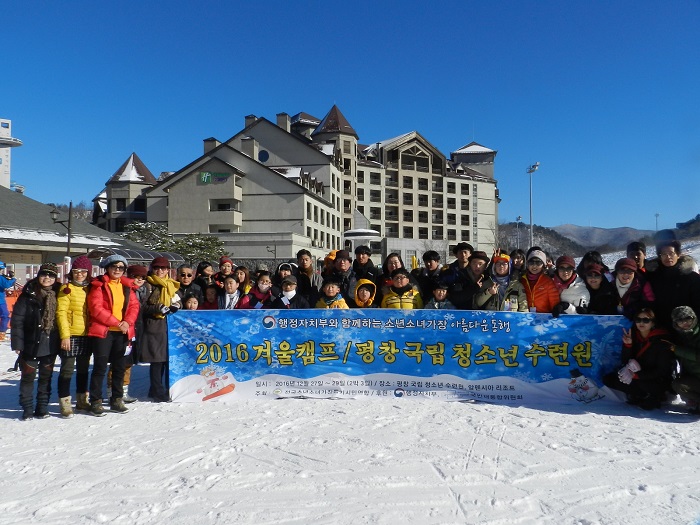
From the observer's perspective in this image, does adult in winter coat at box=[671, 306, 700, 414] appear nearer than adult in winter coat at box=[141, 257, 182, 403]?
Yes

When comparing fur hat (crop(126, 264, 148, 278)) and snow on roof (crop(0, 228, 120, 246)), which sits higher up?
snow on roof (crop(0, 228, 120, 246))

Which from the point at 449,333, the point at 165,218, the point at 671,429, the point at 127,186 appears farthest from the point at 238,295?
the point at 127,186

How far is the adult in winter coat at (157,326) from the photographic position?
5.96 metres

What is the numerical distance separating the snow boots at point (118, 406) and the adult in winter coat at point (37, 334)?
0.66 m

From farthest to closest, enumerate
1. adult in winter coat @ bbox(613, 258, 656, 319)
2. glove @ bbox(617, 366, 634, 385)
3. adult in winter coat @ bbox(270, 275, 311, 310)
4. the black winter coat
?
1. adult in winter coat @ bbox(270, 275, 311, 310)
2. adult in winter coat @ bbox(613, 258, 656, 319)
3. glove @ bbox(617, 366, 634, 385)
4. the black winter coat

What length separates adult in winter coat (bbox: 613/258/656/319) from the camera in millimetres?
5500

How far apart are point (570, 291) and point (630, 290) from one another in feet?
2.11

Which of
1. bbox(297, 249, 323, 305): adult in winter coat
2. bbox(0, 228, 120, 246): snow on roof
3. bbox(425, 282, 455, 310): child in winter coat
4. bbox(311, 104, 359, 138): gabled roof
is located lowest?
bbox(425, 282, 455, 310): child in winter coat

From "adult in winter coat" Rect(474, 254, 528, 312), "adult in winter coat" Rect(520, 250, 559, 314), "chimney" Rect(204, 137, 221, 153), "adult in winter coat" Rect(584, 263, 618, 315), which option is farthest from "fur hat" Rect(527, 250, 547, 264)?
"chimney" Rect(204, 137, 221, 153)

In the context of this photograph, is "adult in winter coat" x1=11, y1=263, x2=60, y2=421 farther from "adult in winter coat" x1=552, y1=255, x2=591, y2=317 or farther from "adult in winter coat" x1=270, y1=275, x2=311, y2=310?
"adult in winter coat" x1=552, y1=255, x2=591, y2=317

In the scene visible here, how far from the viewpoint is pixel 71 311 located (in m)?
5.30

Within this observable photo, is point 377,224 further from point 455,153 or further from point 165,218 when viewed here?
Result: point 165,218

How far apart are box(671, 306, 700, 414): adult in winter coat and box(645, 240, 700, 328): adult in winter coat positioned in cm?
24

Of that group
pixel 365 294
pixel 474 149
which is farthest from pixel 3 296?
pixel 474 149
